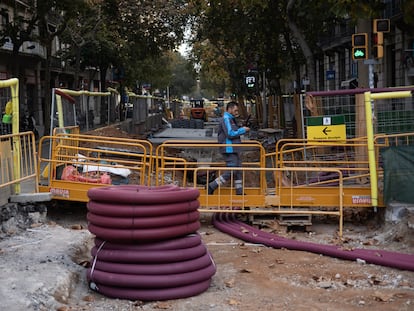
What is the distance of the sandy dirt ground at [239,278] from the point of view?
6379mm

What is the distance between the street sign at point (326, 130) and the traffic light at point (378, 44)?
4118 mm

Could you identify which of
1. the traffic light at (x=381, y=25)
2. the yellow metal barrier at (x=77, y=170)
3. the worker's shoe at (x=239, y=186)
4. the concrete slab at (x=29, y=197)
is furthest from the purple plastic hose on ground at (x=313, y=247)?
the traffic light at (x=381, y=25)

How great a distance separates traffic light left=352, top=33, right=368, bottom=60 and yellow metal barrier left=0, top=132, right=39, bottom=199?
333 inches

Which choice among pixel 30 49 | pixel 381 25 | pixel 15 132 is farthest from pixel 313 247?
pixel 30 49

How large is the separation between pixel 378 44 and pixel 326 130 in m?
4.53

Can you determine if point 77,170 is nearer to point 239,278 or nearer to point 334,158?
point 239,278

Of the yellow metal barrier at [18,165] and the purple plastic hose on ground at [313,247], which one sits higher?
the yellow metal barrier at [18,165]

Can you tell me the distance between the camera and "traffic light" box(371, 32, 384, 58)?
609 inches

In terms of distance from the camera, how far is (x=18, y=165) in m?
9.40

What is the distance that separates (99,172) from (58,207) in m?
0.91

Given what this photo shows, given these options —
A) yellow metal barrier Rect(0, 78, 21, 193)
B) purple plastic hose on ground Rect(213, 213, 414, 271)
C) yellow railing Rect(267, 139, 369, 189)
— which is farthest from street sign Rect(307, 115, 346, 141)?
yellow metal barrier Rect(0, 78, 21, 193)

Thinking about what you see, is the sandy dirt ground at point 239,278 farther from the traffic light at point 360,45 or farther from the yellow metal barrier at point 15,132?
the traffic light at point 360,45

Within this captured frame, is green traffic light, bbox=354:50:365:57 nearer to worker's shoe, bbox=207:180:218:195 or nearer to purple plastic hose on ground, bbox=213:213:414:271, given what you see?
worker's shoe, bbox=207:180:218:195

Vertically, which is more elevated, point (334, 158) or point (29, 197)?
point (334, 158)
